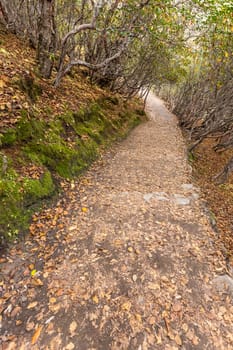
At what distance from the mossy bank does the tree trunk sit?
184 cm

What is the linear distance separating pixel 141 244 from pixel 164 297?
3.56 ft

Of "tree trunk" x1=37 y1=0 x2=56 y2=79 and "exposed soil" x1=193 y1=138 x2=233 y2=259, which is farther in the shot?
"tree trunk" x1=37 y1=0 x2=56 y2=79

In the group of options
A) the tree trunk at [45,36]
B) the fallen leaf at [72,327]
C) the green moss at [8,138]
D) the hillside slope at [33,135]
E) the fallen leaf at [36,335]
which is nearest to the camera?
the fallen leaf at [36,335]

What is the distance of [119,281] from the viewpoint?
11.3ft

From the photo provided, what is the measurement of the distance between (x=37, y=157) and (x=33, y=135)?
25.2 inches

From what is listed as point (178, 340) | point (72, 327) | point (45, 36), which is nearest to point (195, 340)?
point (178, 340)

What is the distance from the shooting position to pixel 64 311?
2.95m

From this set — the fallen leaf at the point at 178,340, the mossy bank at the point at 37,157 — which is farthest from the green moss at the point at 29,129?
the fallen leaf at the point at 178,340

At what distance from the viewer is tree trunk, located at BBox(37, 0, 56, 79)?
6133 mm

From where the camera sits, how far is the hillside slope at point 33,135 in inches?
159

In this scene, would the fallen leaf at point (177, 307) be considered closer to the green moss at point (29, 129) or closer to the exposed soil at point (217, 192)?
the exposed soil at point (217, 192)

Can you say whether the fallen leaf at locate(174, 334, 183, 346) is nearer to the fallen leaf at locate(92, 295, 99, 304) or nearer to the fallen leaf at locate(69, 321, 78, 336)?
the fallen leaf at locate(92, 295, 99, 304)

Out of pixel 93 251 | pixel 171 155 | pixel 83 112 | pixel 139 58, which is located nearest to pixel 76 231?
pixel 93 251

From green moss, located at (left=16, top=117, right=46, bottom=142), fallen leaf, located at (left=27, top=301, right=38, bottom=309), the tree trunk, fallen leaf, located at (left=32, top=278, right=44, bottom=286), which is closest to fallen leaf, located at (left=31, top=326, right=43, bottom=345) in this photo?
fallen leaf, located at (left=27, top=301, right=38, bottom=309)
